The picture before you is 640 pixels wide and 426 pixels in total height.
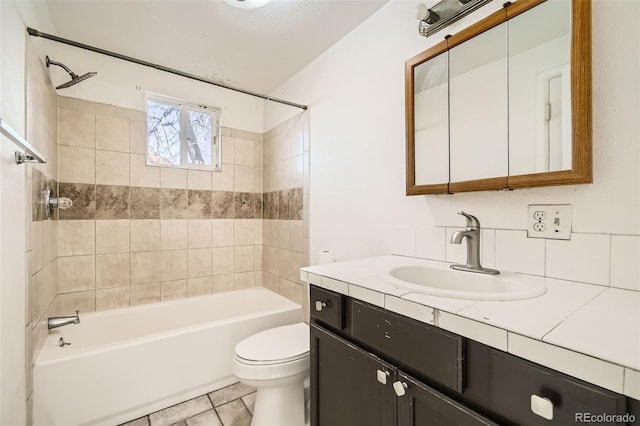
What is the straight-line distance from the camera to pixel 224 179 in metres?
2.68

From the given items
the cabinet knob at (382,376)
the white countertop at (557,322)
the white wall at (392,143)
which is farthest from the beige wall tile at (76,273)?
the cabinet knob at (382,376)

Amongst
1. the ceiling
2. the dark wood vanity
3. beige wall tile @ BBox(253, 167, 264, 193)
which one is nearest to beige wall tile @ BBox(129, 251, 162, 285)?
beige wall tile @ BBox(253, 167, 264, 193)

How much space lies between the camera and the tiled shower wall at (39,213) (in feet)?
4.39

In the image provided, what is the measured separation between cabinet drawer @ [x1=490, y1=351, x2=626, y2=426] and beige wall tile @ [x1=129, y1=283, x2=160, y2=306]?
2.47m

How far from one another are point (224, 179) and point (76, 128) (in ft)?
3.63

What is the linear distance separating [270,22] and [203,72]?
2.97 ft

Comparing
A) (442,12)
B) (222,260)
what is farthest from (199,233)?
(442,12)

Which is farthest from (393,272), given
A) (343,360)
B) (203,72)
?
(203,72)

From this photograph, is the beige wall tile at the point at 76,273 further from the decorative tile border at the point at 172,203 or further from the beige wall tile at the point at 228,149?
the beige wall tile at the point at 228,149

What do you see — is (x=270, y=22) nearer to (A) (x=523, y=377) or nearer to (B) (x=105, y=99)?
(B) (x=105, y=99)

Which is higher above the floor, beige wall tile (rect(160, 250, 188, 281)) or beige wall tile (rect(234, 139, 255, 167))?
beige wall tile (rect(234, 139, 255, 167))

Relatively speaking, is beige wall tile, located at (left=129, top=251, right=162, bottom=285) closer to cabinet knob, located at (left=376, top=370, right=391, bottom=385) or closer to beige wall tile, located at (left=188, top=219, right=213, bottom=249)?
beige wall tile, located at (left=188, top=219, right=213, bottom=249)

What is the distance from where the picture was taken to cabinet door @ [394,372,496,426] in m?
0.65

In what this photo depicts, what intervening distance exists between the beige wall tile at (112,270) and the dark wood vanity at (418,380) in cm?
183
